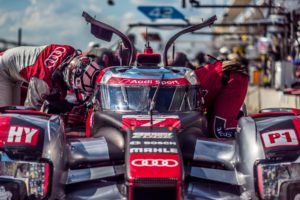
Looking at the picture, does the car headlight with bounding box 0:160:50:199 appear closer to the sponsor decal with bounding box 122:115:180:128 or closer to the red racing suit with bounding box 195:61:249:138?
the sponsor decal with bounding box 122:115:180:128

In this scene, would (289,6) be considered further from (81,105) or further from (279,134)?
(279,134)

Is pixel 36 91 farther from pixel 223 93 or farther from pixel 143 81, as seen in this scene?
pixel 223 93

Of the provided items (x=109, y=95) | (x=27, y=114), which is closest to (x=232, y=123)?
(x=109, y=95)

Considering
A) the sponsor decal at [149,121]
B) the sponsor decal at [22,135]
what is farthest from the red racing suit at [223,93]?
the sponsor decal at [22,135]

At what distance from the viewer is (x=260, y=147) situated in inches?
194

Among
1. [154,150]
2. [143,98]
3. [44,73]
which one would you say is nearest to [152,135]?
[154,150]

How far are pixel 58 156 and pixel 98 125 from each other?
93 centimetres

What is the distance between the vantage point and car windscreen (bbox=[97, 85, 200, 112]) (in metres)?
5.93

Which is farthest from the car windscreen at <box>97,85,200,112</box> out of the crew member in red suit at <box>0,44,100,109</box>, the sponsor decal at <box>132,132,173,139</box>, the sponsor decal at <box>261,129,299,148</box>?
the sponsor decal at <box>261,129,299,148</box>

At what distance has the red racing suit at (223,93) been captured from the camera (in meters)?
7.02

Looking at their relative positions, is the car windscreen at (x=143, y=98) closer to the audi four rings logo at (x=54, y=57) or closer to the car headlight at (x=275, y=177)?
the car headlight at (x=275, y=177)

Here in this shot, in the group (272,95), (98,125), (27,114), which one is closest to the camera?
(27,114)

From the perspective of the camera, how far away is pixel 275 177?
474 centimetres

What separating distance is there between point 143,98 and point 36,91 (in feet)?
6.81
